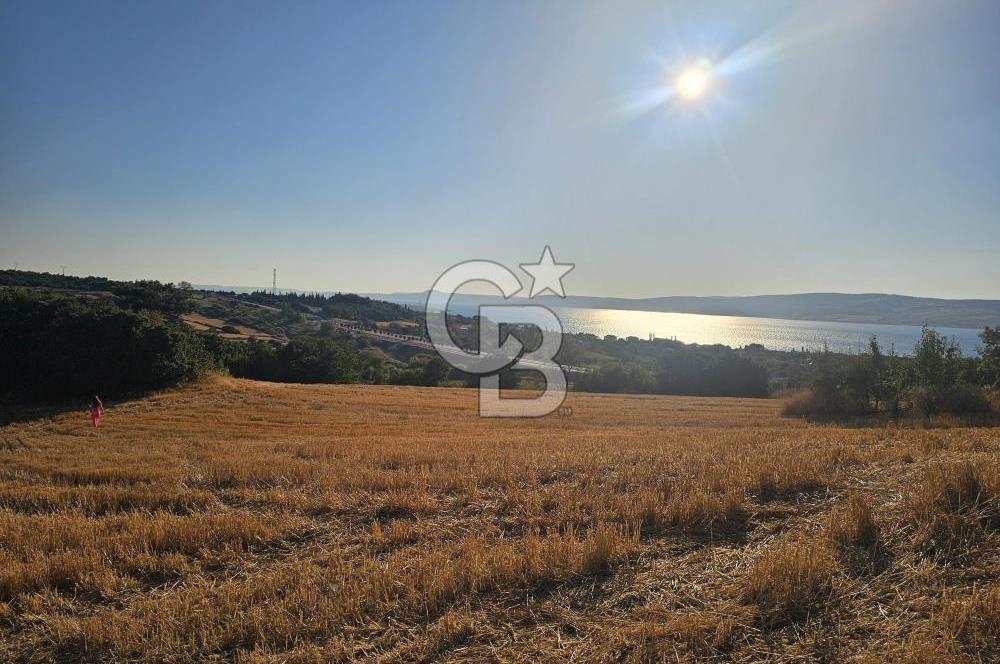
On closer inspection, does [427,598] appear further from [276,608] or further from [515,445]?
[515,445]

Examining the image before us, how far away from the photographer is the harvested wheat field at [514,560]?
388cm

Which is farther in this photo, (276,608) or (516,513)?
(516,513)

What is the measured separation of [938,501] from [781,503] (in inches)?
67.1

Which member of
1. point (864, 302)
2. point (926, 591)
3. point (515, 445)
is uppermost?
point (864, 302)

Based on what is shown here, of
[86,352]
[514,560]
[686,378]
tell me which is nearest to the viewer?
[514,560]

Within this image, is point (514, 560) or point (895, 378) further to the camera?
point (895, 378)

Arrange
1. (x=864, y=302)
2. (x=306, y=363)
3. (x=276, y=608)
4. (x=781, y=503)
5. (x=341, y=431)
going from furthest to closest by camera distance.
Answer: (x=864, y=302), (x=306, y=363), (x=341, y=431), (x=781, y=503), (x=276, y=608)

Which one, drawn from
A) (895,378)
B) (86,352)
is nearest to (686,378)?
(895,378)

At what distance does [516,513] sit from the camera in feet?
22.6

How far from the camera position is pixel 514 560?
197 inches

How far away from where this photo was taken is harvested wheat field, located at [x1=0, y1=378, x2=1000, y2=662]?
3.88m

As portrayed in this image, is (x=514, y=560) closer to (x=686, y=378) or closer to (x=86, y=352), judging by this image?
(x=86, y=352)

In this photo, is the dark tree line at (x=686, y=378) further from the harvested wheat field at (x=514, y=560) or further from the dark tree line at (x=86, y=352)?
the harvested wheat field at (x=514, y=560)

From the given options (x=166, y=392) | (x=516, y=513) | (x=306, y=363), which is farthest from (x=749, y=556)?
(x=306, y=363)
